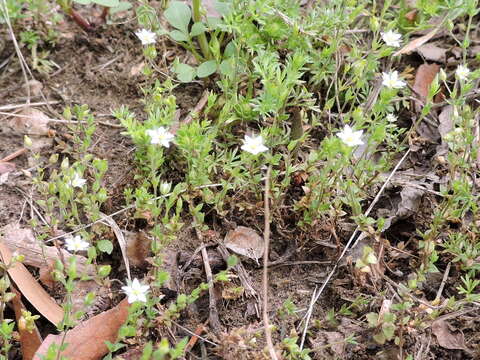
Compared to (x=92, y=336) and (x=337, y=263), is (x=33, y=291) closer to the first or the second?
(x=92, y=336)

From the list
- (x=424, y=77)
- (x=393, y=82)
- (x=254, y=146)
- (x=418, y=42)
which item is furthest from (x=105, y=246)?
(x=418, y=42)

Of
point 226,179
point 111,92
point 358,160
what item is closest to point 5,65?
point 111,92

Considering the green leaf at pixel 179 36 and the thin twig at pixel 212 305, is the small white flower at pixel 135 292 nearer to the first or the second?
the thin twig at pixel 212 305

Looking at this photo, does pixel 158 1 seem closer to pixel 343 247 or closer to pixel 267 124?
pixel 267 124

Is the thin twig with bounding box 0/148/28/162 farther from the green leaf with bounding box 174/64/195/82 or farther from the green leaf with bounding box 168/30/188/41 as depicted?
the green leaf with bounding box 168/30/188/41

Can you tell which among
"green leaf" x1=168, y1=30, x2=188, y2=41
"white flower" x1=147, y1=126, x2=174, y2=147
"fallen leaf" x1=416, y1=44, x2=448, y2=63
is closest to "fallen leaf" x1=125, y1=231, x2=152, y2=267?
"white flower" x1=147, y1=126, x2=174, y2=147

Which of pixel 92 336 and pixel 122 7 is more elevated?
pixel 122 7

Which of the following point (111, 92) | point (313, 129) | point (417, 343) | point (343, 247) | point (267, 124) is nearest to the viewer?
point (417, 343)
